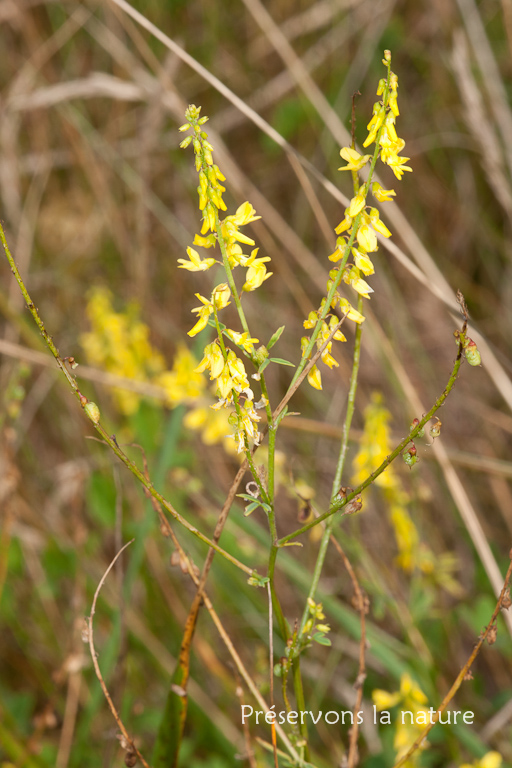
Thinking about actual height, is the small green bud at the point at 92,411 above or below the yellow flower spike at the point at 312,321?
below

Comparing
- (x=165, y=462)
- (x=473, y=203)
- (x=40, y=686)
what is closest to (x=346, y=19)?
(x=473, y=203)

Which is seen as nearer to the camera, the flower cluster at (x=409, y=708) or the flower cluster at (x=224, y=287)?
the flower cluster at (x=224, y=287)

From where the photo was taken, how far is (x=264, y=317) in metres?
3.69

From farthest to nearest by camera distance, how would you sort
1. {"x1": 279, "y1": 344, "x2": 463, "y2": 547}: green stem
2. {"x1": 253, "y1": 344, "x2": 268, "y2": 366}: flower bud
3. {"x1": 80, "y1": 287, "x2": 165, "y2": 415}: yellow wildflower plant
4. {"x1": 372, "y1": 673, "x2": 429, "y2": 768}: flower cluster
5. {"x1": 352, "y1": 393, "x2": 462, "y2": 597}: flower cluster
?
1. {"x1": 80, "y1": 287, "x2": 165, "y2": 415}: yellow wildflower plant
2. {"x1": 352, "y1": 393, "x2": 462, "y2": 597}: flower cluster
3. {"x1": 372, "y1": 673, "x2": 429, "y2": 768}: flower cluster
4. {"x1": 253, "y1": 344, "x2": 268, "y2": 366}: flower bud
5. {"x1": 279, "y1": 344, "x2": 463, "y2": 547}: green stem

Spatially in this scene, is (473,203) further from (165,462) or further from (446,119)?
(165,462)

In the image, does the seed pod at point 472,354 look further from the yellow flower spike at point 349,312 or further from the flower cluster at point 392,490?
the flower cluster at point 392,490

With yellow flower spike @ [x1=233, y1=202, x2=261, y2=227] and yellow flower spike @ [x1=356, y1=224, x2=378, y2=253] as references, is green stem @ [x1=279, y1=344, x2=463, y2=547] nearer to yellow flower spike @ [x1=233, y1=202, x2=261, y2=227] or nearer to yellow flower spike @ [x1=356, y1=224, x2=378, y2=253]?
yellow flower spike @ [x1=356, y1=224, x2=378, y2=253]

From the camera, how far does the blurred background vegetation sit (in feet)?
7.30

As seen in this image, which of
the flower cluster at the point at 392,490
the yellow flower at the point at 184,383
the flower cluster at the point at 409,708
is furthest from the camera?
the yellow flower at the point at 184,383

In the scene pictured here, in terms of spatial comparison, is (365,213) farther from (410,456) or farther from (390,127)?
(410,456)

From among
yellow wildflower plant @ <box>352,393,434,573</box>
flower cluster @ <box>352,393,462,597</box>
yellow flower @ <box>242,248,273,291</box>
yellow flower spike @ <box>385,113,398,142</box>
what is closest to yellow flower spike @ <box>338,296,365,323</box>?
yellow flower @ <box>242,248,273,291</box>

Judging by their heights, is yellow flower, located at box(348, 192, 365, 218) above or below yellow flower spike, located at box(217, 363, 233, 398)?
above

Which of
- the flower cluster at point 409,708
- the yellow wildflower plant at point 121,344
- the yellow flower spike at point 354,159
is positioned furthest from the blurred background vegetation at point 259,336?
the yellow flower spike at point 354,159

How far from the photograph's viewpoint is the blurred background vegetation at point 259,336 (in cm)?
→ 223
